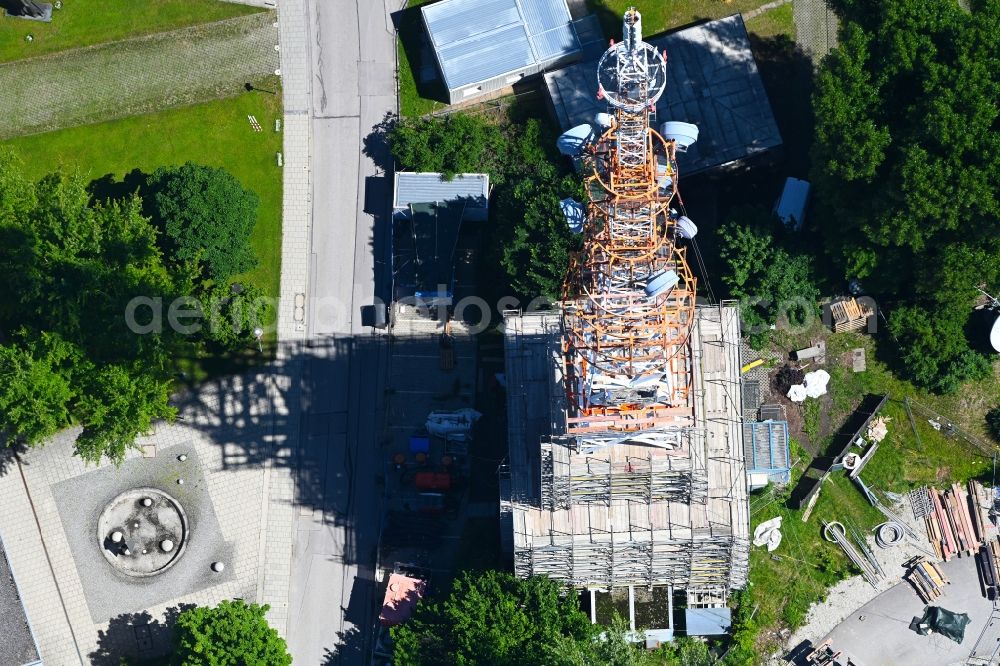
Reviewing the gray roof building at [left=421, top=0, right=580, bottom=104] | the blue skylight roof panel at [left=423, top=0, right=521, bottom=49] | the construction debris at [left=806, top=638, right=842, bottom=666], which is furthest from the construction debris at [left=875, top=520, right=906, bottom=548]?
the blue skylight roof panel at [left=423, top=0, right=521, bottom=49]

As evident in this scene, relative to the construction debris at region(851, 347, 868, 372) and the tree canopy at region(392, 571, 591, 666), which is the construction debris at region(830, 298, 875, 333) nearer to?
the construction debris at region(851, 347, 868, 372)

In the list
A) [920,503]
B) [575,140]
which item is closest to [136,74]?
[575,140]

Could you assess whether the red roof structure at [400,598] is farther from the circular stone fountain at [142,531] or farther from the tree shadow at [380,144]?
the tree shadow at [380,144]

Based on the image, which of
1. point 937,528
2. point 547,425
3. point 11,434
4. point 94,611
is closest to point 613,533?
point 547,425

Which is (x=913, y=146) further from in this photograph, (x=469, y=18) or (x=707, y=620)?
(x=707, y=620)

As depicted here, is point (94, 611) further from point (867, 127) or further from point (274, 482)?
point (867, 127)

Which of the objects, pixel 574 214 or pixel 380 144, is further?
pixel 380 144

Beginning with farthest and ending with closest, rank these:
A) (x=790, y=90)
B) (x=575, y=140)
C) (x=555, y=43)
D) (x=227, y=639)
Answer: (x=790, y=90)
(x=555, y=43)
(x=227, y=639)
(x=575, y=140)
